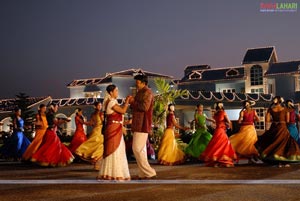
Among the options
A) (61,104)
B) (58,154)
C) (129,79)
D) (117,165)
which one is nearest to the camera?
(117,165)

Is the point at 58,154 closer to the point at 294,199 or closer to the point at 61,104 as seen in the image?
the point at 294,199

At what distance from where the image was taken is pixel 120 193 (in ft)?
22.2

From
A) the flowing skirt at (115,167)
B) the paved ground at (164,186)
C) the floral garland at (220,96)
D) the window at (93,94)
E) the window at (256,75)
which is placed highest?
the window at (256,75)

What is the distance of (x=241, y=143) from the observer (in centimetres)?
1230

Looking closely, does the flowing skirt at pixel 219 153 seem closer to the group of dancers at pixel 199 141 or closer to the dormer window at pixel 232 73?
the group of dancers at pixel 199 141

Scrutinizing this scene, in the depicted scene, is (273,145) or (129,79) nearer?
(273,145)

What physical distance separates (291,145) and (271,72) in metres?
31.8

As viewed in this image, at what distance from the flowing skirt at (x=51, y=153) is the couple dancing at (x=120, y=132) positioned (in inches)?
140

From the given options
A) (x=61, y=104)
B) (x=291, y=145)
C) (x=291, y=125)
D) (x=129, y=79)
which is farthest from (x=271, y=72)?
(x=291, y=145)

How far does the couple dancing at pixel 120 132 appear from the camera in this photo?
27.7ft

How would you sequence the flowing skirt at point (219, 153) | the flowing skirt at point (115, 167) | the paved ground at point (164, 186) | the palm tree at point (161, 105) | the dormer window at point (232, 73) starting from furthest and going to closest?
the dormer window at point (232, 73), the palm tree at point (161, 105), the flowing skirt at point (219, 153), the flowing skirt at point (115, 167), the paved ground at point (164, 186)

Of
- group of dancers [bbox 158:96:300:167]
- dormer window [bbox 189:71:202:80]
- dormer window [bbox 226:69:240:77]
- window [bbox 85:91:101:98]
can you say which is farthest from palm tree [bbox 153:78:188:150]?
dormer window [bbox 189:71:202:80]

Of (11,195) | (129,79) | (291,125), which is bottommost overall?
(11,195)

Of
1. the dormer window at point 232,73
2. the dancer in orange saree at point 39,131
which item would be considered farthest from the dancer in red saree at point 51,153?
the dormer window at point 232,73
